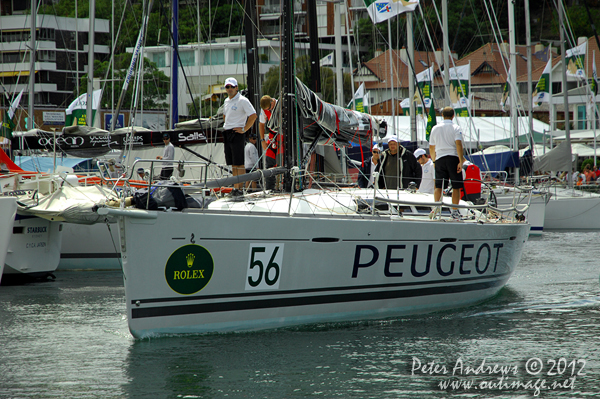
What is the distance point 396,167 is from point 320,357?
15.8 feet

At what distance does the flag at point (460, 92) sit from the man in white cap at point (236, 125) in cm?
1474

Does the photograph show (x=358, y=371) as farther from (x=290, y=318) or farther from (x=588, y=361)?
(x=588, y=361)

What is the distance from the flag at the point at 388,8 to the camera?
13594mm

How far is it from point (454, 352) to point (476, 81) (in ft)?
170

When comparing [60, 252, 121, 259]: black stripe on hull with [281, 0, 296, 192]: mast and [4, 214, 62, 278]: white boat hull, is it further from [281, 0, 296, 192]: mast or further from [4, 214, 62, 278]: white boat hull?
[281, 0, 296, 192]: mast

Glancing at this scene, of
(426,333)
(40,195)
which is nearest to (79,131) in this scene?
(40,195)

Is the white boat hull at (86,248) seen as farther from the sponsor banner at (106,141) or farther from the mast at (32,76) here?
the mast at (32,76)

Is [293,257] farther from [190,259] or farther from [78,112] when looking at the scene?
[78,112]

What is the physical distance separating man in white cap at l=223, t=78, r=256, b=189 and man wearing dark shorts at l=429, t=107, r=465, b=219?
7.91 ft

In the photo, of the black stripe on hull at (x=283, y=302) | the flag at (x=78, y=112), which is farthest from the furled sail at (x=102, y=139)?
the black stripe on hull at (x=283, y=302)

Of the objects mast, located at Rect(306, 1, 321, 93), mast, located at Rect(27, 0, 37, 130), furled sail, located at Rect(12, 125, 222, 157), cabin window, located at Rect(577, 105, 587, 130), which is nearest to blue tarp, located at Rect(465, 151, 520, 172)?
mast, located at Rect(306, 1, 321, 93)

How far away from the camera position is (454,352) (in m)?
6.44

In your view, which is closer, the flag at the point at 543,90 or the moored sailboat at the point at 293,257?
the moored sailboat at the point at 293,257

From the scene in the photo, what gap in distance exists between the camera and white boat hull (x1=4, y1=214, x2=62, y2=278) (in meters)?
10.8
